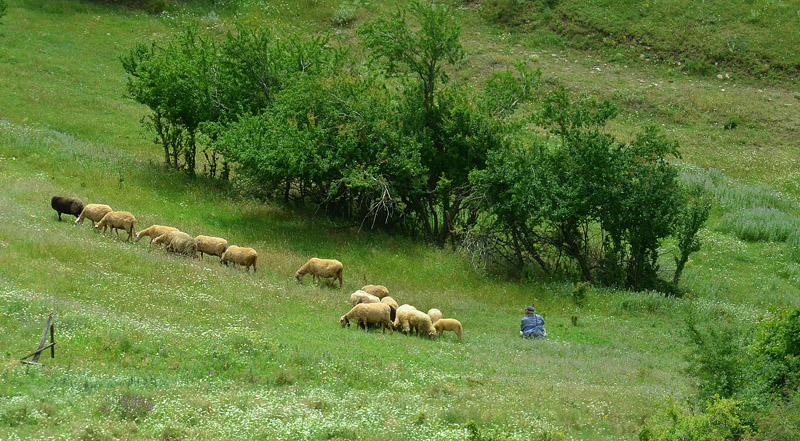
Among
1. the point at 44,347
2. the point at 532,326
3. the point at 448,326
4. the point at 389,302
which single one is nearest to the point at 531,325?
the point at 532,326

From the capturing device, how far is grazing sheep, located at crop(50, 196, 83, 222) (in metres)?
27.3

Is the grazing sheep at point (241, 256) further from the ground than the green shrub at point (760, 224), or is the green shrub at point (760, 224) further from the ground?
the grazing sheep at point (241, 256)

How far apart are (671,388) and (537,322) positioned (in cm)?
559

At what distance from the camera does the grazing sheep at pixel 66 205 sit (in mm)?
27328

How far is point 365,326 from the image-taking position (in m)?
21.2

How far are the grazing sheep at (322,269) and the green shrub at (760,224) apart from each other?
23.4 m

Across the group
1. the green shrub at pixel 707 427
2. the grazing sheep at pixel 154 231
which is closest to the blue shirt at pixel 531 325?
the green shrub at pixel 707 427

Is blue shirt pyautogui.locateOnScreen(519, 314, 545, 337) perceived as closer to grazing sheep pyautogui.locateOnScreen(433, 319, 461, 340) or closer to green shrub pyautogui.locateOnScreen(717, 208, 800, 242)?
grazing sheep pyautogui.locateOnScreen(433, 319, 461, 340)

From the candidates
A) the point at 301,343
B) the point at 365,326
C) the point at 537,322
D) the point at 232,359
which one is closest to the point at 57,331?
the point at 232,359

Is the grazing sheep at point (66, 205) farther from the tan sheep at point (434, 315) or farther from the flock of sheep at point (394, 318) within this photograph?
the tan sheep at point (434, 315)

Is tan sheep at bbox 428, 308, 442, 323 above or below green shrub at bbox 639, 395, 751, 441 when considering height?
below

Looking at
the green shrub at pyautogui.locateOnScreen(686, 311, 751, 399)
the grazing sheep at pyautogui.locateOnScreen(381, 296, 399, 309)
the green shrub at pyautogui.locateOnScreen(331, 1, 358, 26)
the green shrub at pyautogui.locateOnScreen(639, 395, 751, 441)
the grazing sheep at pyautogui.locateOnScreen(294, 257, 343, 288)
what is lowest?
the grazing sheep at pyautogui.locateOnScreen(294, 257, 343, 288)

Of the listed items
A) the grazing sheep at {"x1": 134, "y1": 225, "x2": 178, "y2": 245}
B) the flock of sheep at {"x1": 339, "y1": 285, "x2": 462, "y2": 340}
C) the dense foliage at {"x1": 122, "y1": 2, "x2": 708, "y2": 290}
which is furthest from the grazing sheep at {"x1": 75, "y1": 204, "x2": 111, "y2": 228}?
the flock of sheep at {"x1": 339, "y1": 285, "x2": 462, "y2": 340}

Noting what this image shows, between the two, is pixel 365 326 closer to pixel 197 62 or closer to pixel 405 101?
pixel 405 101
